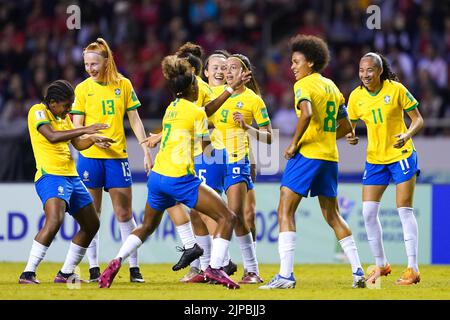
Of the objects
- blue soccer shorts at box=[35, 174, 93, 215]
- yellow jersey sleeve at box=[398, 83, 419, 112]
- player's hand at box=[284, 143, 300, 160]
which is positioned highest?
yellow jersey sleeve at box=[398, 83, 419, 112]

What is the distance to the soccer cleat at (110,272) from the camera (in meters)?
9.85

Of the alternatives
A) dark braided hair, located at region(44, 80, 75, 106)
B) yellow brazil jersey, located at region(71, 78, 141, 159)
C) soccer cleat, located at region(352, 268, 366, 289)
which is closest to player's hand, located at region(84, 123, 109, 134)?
dark braided hair, located at region(44, 80, 75, 106)

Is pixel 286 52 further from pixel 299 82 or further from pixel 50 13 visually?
pixel 299 82

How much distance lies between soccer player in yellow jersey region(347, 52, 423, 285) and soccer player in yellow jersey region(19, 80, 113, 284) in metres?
2.95

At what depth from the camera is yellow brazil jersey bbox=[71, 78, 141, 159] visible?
11344 mm

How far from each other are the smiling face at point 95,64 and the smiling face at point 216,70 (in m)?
1.24

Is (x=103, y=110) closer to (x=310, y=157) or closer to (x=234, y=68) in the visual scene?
(x=234, y=68)

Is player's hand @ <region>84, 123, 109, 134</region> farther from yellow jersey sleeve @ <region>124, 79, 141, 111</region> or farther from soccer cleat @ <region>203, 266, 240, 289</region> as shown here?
soccer cleat @ <region>203, 266, 240, 289</region>

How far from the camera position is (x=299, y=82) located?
10.1 metres

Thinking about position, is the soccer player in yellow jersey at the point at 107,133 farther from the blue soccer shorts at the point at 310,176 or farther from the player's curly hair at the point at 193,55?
the blue soccer shorts at the point at 310,176

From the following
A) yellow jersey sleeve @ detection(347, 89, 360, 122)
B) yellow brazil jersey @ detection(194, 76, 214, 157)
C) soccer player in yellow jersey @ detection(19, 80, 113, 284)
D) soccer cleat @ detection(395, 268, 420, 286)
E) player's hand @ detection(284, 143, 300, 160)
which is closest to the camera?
player's hand @ detection(284, 143, 300, 160)

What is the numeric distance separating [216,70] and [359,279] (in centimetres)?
299

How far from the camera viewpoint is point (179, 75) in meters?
9.95
